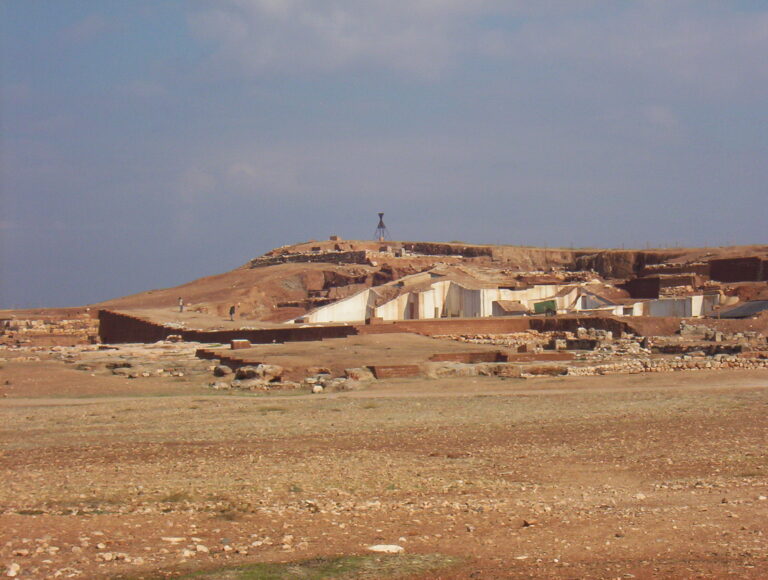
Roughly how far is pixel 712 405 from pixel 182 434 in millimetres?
7906

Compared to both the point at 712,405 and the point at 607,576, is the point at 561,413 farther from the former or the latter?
the point at 607,576

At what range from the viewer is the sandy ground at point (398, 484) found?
5.38 metres

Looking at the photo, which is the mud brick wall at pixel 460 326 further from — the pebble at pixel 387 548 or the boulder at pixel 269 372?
the pebble at pixel 387 548

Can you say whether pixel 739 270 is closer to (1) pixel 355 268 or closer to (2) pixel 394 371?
(1) pixel 355 268

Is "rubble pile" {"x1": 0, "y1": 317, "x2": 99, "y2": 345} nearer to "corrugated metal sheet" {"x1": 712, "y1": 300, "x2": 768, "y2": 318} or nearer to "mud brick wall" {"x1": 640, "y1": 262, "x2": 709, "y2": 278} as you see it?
"corrugated metal sheet" {"x1": 712, "y1": 300, "x2": 768, "y2": 318}

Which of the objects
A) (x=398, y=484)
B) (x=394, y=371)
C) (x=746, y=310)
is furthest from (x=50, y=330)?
(x=398, y=484)

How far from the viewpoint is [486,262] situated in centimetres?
5691

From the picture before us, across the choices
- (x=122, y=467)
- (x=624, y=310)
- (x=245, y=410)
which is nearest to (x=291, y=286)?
(x=624, y=310)

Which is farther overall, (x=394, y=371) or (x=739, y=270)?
(x=739, y=270)

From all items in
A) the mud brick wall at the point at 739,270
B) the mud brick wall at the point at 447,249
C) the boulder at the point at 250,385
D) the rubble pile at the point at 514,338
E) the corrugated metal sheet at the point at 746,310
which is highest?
the mud brick wall at the point at 447,249

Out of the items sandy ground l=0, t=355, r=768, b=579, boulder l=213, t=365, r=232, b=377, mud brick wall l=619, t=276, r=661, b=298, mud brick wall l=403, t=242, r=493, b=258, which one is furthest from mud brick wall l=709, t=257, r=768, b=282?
boulder l=213, t=365, r=232, b=377

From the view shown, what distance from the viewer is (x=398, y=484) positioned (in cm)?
770

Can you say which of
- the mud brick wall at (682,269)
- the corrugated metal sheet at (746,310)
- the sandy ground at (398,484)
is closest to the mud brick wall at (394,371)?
the sandy ground at (398,484)

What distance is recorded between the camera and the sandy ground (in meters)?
5.38
